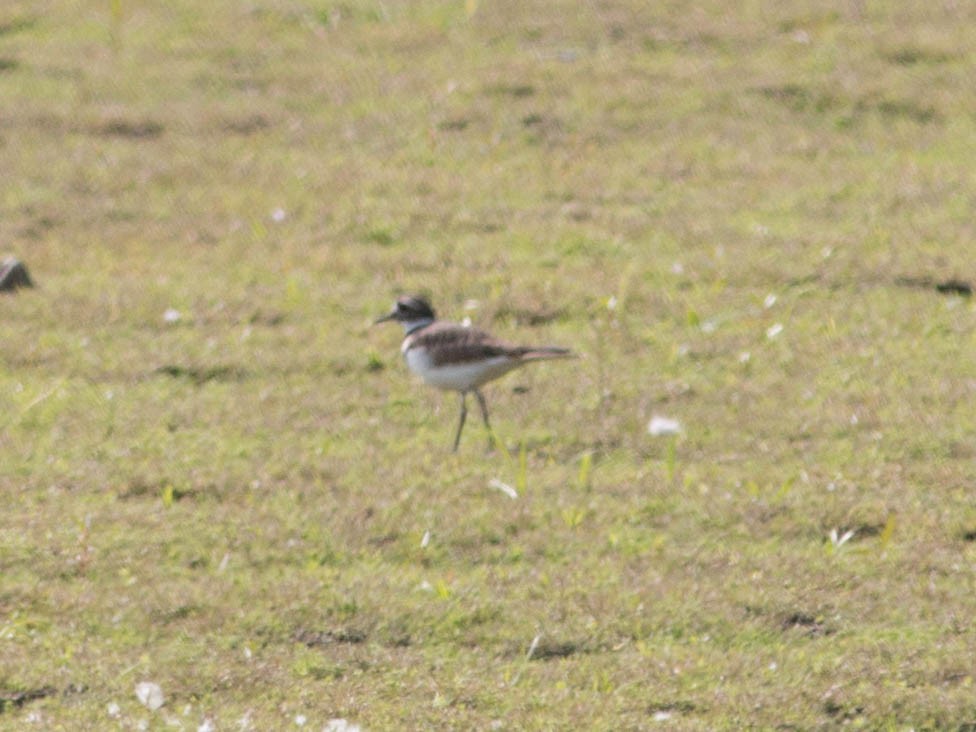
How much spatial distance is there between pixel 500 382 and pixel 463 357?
117 centimetres

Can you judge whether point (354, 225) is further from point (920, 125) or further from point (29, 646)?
point (29, 646)

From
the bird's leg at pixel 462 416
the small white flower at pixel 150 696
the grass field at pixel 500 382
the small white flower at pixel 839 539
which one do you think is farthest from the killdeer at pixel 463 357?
the small white flower at pixel 150 696

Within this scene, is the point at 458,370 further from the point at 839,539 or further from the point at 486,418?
the point at 839,539

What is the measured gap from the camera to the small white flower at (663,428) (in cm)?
895

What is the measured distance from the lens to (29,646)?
268 inches

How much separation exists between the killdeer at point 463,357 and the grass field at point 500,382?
370 mm

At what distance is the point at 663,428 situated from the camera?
8.97 m

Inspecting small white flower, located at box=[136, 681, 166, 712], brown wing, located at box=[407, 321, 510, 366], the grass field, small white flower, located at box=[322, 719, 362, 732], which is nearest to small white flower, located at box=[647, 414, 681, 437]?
the grass field

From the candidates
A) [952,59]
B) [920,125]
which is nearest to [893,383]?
[920,125]

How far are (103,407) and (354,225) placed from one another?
320 cm

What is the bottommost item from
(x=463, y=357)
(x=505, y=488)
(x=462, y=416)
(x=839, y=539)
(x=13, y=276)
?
(x=839, y=539)

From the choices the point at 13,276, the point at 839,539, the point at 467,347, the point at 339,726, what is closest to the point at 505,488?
the point at 467,347

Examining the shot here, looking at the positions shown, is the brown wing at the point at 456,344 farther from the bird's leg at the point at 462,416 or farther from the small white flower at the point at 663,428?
the small white flower at the point at 663,428

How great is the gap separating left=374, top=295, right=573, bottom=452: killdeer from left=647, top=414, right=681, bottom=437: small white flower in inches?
28.3
